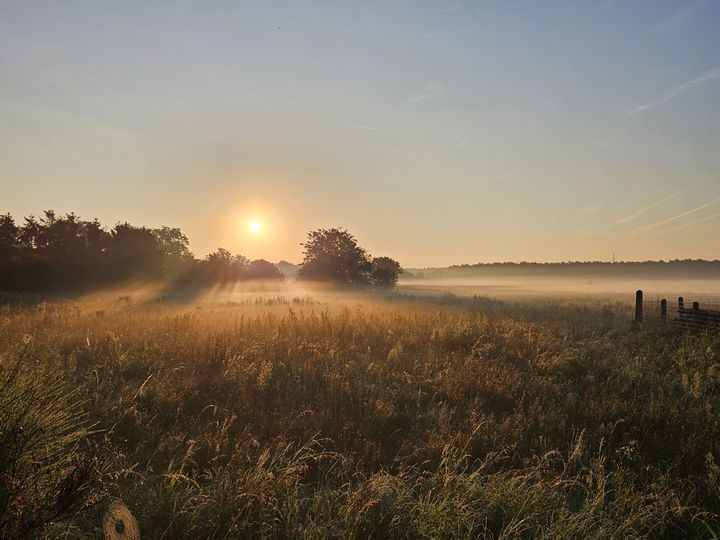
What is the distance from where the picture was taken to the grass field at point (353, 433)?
3.81m

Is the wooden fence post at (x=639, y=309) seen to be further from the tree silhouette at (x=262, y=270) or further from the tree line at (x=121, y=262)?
the tree silhouette at (x=262, y=270)

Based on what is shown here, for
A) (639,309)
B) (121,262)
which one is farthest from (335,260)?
(639,309)

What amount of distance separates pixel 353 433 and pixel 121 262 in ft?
149

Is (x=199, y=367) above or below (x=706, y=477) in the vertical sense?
above

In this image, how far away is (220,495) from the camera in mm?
4199

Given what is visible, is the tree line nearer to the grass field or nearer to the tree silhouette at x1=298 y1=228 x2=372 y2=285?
the tree silhouette at x1=298 y1=228 x2=372 y2=285

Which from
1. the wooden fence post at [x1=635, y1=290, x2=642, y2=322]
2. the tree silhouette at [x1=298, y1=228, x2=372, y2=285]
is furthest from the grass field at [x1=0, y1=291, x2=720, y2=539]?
the tree silhouette at [x1=298, y1=228, x2=372, y2=285]

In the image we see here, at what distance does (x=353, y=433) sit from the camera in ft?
20.7

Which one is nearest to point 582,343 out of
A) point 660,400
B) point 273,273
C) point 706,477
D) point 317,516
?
point 660,400

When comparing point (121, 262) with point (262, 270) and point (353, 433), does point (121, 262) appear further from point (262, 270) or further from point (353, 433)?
point (353, 433)

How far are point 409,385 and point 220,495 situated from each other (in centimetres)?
467

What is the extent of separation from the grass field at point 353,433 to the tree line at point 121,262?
31500 millimetres

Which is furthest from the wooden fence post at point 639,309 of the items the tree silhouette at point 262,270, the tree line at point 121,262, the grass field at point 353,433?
the tree silhouette at point 262,270

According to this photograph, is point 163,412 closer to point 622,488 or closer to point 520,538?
point 520,538
